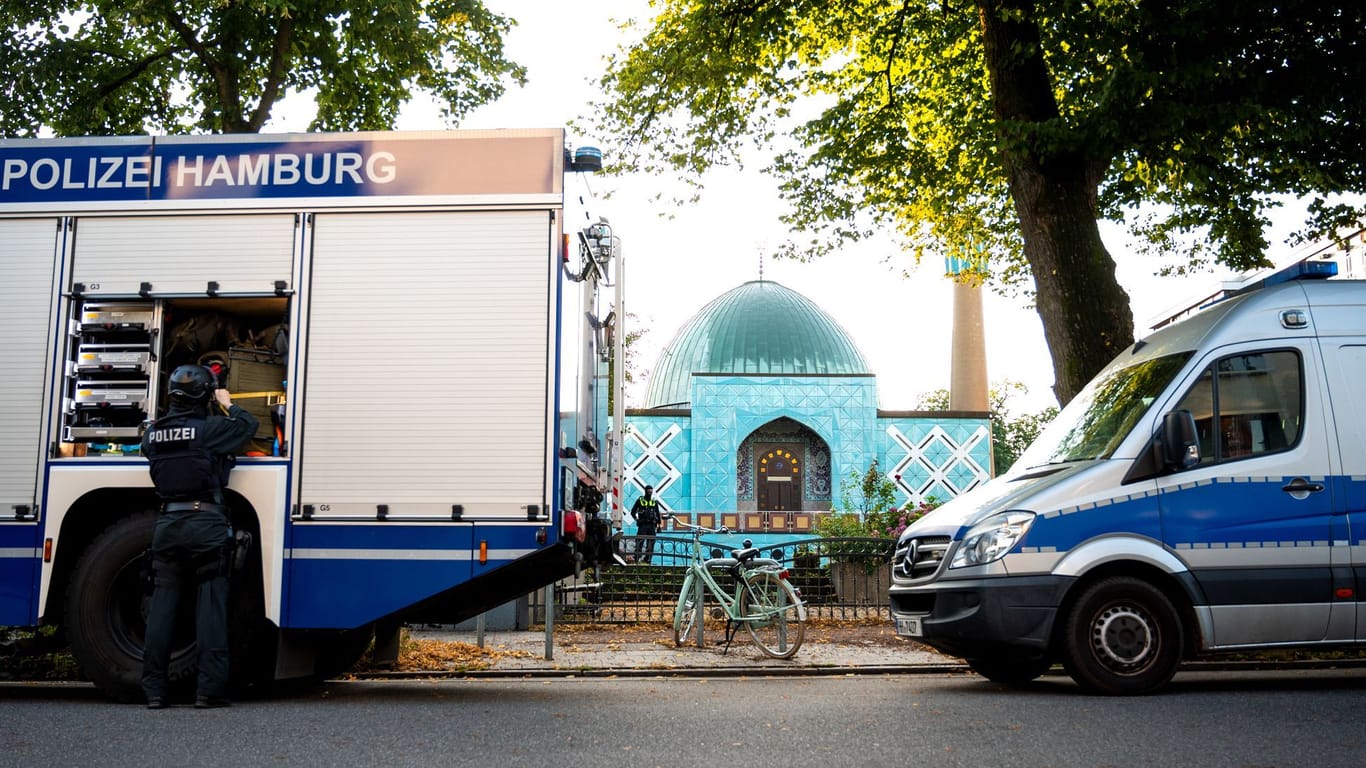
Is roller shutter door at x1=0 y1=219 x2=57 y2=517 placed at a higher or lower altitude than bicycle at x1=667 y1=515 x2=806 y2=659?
higher

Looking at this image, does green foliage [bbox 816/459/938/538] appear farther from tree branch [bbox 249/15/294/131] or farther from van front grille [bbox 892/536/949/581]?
tree branch [bbox 249/15/294/131]

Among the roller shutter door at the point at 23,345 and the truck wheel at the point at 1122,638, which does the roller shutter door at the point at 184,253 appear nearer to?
the roller shutter door at the point at 23,345

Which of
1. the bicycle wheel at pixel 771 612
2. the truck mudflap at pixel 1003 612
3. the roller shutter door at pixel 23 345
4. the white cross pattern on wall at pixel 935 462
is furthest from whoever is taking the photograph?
the white cross pattern on wall at pixel 935 462

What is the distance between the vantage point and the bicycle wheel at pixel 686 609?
1158 cm

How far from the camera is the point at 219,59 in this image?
638 inches

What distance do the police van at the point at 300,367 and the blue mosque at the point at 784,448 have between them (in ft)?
105

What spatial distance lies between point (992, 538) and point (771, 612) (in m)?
3.46

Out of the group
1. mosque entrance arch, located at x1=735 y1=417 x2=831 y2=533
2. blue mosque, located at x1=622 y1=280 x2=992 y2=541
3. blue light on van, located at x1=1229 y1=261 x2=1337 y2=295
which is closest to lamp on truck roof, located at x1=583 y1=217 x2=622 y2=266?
blue light on van, located at x1=1229 y1=261 x2=1337 y2=295

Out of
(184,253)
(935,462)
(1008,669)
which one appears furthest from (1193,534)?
(935,462)

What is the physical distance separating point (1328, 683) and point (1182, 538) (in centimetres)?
164

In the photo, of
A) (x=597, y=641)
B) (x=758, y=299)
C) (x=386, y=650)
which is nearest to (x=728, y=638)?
(x=597, y=641)

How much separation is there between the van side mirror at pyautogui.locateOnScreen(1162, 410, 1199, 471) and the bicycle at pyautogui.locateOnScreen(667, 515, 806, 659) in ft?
12.7

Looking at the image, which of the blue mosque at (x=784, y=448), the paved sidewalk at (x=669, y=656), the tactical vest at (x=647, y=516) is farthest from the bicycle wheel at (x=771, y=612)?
the blue mosque at (x=784, y=448)

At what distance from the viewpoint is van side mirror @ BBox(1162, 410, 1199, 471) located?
750 cm
